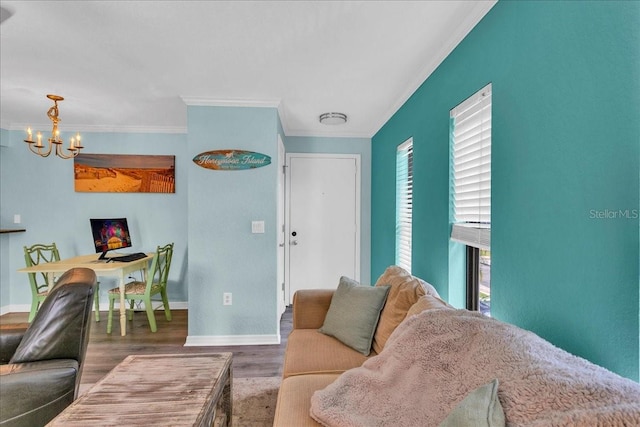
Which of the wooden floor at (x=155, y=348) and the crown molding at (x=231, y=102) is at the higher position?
the crown molding at (x=231, y=102)

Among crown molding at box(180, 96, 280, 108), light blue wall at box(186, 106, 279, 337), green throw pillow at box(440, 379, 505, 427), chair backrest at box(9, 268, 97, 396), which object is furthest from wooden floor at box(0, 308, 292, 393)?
crown molding at box(180, 96, 280, 108)

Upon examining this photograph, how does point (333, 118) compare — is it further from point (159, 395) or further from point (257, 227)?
point (159, 395)

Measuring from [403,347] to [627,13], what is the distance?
1299mm

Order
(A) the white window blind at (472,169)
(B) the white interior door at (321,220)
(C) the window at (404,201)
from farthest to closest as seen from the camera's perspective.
→ (B) the white interior door at (321,220), (C) the window at (404,201), (A) the white window blind at (472,169)

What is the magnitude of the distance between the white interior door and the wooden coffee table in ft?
7.87

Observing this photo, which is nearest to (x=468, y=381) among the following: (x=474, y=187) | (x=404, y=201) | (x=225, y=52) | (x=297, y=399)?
(x=297, y=399)

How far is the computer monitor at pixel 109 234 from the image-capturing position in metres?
3.20

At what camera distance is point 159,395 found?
1201mm

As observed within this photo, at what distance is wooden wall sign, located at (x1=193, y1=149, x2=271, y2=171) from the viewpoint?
285cm

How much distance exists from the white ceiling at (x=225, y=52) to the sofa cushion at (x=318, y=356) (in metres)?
1.88

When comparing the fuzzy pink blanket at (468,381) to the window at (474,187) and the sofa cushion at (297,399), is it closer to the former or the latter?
the sofa cushion at (297,399)

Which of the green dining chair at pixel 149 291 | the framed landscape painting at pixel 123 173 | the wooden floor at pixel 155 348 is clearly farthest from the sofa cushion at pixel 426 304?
the framed landscape painting at pixel 123 173

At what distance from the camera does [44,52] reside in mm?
2043

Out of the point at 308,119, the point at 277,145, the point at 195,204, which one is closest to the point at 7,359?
the point at 195,204
